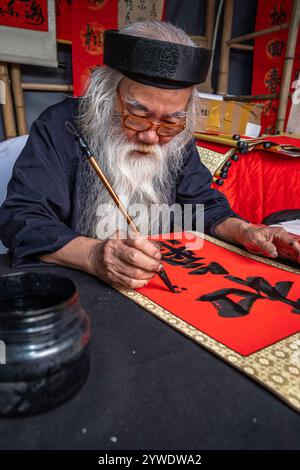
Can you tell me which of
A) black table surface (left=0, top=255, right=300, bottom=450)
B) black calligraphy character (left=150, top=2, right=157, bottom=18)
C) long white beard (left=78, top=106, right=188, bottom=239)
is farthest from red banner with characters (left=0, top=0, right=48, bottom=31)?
black table surface (left=0, top=255, right=300, bottom=450)

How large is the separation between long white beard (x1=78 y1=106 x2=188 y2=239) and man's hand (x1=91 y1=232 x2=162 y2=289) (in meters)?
0.51

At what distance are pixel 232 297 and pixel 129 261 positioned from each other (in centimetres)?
27

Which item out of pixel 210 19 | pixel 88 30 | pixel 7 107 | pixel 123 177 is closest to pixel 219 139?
pixel 123 177

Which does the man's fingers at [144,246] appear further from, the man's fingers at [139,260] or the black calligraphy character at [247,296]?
the black calligraphy character at [247,296]

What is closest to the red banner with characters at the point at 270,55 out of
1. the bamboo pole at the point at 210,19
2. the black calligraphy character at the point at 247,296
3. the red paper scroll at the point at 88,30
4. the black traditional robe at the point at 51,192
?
the bamboo pole at the point at 210,19

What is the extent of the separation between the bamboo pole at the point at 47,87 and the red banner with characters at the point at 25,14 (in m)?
0.49

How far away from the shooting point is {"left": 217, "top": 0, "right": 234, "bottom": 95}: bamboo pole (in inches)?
152

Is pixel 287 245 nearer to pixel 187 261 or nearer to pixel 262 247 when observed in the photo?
pixel 262 247

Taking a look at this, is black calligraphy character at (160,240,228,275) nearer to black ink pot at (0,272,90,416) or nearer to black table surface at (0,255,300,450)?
black table surface at (0,255,300,450)

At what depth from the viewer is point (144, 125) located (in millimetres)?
1206

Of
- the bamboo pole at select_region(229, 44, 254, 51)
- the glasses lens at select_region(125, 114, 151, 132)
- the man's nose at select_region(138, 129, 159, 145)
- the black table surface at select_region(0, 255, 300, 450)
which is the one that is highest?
the bamboo pole at select_region(229, 44, 254, 51)

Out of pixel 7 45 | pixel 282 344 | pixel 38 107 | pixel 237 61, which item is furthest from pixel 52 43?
pixel 282 344

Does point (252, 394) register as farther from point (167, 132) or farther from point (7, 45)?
point (7, 45)

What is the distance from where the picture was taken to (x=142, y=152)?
1.35 m
